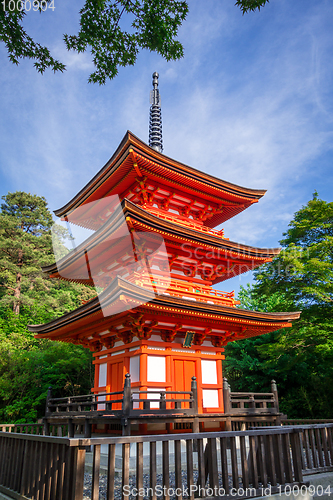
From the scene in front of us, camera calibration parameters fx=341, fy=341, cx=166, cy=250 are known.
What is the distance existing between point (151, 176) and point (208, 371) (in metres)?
8.22

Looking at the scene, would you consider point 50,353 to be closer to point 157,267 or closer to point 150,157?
point 157,267

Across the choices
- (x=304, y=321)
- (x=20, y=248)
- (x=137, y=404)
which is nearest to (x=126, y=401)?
(x=137, y=404)

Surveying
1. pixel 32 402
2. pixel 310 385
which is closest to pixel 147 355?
pixel 32 402

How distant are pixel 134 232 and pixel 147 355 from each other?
14.4ft

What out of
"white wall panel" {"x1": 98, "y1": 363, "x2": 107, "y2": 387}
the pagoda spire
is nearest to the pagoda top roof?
the pagoda spire

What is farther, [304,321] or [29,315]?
[29,315]

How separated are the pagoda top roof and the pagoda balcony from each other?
14.3 ft

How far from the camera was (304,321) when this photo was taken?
18234 millimetres

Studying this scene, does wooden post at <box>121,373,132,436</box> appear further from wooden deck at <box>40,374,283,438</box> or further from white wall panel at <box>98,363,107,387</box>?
white wall panel at <box>98,363,107,387</box>

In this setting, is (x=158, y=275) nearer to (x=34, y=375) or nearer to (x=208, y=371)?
(x=208, y=371)

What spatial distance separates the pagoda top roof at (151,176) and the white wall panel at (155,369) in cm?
727

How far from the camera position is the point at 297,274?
1828 cm

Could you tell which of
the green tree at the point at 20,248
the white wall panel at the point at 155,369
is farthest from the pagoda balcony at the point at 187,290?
the green tree at the point at 20,248

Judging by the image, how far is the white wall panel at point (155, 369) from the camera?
464 inches
